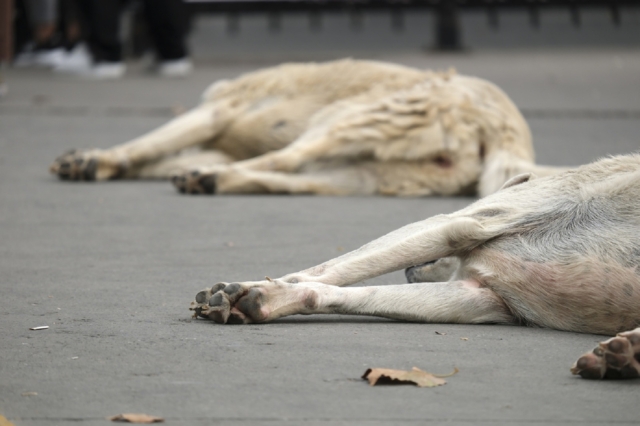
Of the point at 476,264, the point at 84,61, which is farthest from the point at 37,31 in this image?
the point at 476,264

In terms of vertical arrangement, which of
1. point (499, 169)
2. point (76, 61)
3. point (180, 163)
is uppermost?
point (499, 169)

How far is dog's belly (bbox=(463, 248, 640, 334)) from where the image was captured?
3.47 metres

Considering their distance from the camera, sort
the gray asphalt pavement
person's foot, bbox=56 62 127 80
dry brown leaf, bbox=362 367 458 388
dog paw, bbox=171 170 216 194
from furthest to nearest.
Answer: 1. person's foot, bbox=56 62 127 80
2. dog paw, bbox=171 170 216 194
3. dry brown leaf, bbox=362 367 458 388
4. the gray asphalt pavement

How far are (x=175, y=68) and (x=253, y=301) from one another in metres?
10.7

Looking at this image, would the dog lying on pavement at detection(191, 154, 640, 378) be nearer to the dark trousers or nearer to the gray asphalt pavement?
the gray asphalt pavement

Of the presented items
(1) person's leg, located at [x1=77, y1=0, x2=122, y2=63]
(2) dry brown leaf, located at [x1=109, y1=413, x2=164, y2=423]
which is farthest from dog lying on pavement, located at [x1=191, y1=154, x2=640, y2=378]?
(1) person's leg, located at [x1=77, y1=0, x2=122, y2=63]

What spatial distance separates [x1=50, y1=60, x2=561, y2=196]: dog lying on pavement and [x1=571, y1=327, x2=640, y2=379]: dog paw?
284 centimetres

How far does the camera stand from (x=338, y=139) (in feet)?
22.3

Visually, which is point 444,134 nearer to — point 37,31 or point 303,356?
point 303,356

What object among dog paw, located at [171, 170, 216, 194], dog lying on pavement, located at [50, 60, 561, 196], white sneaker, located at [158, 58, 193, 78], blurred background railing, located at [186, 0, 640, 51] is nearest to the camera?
dog lying on pavement, located at [50, 60, 561, 196]

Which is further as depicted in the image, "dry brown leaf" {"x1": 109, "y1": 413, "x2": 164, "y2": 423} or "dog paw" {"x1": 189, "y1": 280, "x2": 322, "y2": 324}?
"dog paw" {"x1": 189, "y1": 280, "x2": 322, "y2": 324}

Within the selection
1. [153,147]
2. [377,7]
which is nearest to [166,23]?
[153,147]

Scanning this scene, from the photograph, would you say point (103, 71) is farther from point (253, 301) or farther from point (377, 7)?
point (253, 301)

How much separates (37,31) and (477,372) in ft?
42.1
